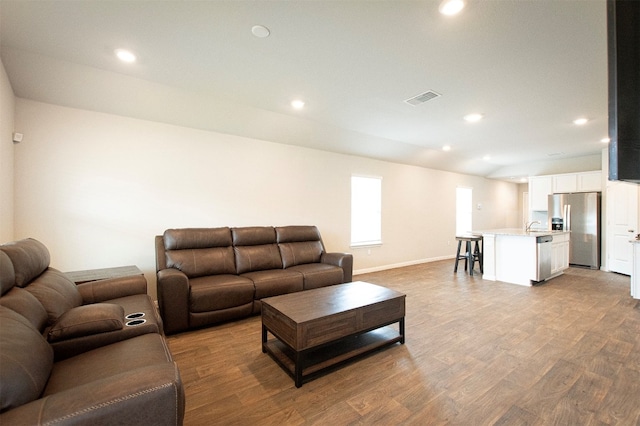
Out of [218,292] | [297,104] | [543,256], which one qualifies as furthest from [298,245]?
[543,256]

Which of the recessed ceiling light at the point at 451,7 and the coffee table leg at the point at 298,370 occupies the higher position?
the recessed ceiling light at the point at 451,7

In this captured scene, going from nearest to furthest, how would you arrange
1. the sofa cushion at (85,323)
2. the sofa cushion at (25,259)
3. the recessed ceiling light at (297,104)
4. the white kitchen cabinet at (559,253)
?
the sofa cushion at (85,323) → the sofa cushion at (25,259) → the recessed ceiling light at (297,104) → the white kitchen cabinet at (559,253)

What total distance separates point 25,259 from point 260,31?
7.53ft

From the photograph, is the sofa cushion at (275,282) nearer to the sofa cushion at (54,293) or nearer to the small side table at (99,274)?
the small side table at (99,274)

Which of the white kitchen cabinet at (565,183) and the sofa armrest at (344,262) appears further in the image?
the white kitchen cabinet at (565,183)

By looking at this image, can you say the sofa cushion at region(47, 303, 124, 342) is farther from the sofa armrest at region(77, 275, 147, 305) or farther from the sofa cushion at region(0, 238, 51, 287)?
the sofa armrest at region(77, 275, 147, 305)

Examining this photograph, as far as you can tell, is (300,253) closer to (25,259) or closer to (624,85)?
(25,259)

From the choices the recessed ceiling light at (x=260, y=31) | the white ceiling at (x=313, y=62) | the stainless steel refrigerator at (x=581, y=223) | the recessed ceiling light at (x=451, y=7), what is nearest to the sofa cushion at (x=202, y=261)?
the white ceiling at (x=313, y=62)

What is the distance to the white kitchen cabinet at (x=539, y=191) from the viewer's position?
23.1 ft

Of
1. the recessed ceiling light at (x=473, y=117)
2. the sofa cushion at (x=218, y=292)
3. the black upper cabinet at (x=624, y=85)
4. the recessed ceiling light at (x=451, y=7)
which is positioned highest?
the recessed ceiling light at (x=473, y=117)

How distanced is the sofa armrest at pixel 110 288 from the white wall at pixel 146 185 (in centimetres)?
104

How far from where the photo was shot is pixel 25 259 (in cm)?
178

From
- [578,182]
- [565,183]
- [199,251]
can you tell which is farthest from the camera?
[565,183]

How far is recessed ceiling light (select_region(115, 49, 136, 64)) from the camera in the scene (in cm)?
244
